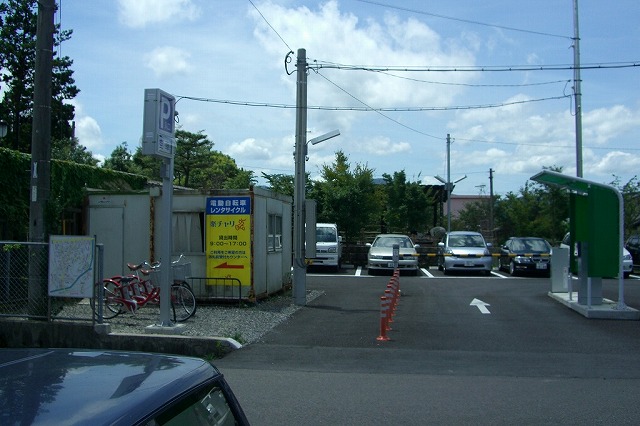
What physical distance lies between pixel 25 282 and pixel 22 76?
2047 cm

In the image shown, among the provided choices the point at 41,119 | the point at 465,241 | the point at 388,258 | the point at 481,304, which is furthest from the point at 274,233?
the point at 465,241

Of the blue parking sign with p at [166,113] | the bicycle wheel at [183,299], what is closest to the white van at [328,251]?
the bicycle wheel at [183,299]

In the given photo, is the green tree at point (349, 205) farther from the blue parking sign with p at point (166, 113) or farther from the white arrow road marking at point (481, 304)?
the blue parking sign with p at point (166, 113)

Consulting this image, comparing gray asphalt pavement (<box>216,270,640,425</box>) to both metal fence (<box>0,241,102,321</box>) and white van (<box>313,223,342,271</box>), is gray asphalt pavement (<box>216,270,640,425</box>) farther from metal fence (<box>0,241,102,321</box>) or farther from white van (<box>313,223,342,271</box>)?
white van (<box>313,223,342,271</box>)

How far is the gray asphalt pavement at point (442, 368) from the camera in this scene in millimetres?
6641

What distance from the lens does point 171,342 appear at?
9711 millimetres

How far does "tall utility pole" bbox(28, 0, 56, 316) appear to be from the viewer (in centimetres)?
1061

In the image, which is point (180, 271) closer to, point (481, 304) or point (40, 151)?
point (40, 151)

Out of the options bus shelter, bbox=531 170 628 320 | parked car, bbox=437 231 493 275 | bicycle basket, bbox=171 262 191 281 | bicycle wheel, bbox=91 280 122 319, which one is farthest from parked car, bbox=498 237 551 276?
bicycle wheel, bbox=91 280 122 319

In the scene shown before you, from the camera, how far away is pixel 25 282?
10.8m

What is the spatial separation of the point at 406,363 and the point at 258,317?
4.49 meters

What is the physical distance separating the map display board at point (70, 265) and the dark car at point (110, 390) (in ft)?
24.8

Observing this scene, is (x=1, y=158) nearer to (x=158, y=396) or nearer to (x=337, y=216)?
(x=158, y=396)

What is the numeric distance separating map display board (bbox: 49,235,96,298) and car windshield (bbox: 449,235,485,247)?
18115 mm
